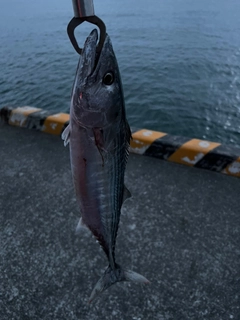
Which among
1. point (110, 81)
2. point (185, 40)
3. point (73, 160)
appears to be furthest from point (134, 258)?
point (185, 40)

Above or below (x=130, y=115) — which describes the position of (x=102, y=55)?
above

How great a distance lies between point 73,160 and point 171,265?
2.16 meters

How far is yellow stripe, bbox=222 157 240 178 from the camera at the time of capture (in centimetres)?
462

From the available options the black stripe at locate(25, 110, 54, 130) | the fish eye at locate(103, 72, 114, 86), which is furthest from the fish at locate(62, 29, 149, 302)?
the black stripe at locate(25, 110, 54, 130)

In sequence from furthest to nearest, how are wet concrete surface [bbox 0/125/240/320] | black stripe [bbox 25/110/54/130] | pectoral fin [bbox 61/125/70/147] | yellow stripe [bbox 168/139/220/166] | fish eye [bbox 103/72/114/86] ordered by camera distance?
black stripe [bbox 25/110/54/130] < yellow stripe [bbox 168/139/220/166] < wet concrete surface [bbox 0/125/240/320] < pectoral fin [bbox 61/125/70/147] < fish eye [bbox 103/72/114/86]

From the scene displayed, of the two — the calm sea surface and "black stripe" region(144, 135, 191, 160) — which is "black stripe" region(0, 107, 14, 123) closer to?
"black stripe" region(144, 135, 191, 160)

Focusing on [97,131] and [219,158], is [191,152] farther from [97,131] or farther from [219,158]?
[97,131]

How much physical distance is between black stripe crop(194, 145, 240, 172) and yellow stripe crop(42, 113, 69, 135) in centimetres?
304

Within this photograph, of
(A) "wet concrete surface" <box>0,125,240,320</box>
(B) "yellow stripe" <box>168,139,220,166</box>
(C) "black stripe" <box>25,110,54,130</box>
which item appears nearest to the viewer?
(A) "wet concrete surface" <box>0,125,240,320</box>

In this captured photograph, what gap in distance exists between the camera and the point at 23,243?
3.69 m

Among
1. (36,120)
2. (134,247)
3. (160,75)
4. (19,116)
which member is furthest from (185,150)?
(160,75)

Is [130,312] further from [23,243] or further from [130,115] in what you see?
[130,115]

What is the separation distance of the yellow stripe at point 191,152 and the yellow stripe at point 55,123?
8.38 feet

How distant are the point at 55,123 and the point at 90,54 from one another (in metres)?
4.47
